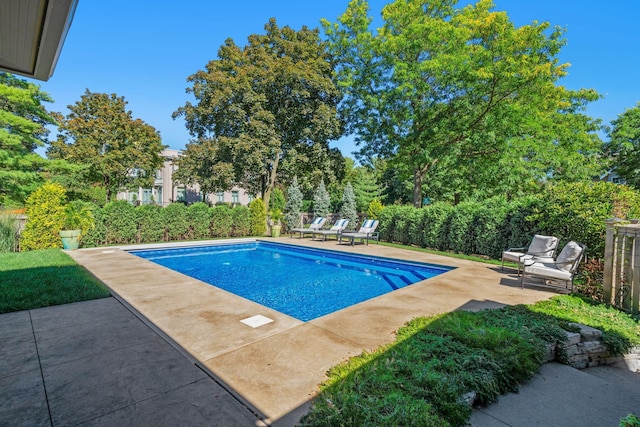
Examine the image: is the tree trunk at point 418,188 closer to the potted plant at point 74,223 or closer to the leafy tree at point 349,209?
the leafy tree at point 349,209

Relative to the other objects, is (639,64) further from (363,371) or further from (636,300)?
(363,371)

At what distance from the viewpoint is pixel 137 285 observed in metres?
5.50

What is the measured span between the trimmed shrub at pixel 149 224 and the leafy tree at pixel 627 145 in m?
27.5

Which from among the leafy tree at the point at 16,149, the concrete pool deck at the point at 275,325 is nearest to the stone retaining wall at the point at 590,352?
the concrete pool deck at the point at 275,325

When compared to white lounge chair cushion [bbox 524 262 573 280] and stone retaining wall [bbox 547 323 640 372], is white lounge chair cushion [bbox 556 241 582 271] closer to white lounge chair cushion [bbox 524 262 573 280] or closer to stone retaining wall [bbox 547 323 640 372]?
white lounge chair cushion [bbox 524 262 573 280]

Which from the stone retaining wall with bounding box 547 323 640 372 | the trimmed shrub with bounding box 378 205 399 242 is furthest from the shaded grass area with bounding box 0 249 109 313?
the trimmed shrub with bounding box 378 205 399 242

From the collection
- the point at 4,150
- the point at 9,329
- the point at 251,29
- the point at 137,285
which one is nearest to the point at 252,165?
the point at 251,29

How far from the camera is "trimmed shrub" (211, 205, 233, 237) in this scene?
14322mm

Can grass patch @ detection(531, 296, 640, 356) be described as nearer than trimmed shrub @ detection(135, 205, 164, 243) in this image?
Yes

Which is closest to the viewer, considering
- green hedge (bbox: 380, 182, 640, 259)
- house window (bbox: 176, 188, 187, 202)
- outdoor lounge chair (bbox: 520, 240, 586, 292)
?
outdoor lounge chair (bbox: 520, 240, 586, 292)

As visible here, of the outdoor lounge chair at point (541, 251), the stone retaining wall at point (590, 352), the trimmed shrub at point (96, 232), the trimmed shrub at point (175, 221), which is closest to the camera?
the stone retaining wall at point (590, 352)

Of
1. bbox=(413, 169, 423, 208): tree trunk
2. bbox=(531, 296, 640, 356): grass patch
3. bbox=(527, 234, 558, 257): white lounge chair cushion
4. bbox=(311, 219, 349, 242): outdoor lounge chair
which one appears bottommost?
bbox=(531, 296, 640, 356): grass patch

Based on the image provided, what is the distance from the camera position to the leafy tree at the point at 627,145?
791 inches

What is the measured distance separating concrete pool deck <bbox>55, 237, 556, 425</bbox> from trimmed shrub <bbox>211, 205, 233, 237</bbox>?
751cm
